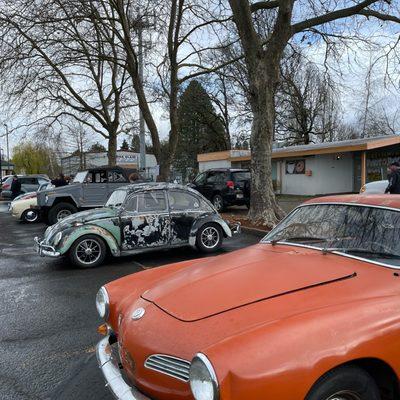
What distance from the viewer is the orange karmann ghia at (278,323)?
2182mm

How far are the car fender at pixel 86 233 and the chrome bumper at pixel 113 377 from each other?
4.73 metres

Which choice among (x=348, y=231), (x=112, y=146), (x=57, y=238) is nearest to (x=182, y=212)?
(x=57, y=238)

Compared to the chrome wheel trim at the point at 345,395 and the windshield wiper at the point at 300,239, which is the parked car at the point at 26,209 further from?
the chrome wheel trim at the point at 345,395

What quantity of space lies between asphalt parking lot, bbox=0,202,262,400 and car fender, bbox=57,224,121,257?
1.21 ft

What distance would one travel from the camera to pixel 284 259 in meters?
3.40

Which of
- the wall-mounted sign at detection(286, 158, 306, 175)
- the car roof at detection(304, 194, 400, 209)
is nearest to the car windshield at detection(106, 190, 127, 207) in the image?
the car roof at detection(304, 194, 400, 209)

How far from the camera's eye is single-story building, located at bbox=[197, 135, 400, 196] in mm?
26078

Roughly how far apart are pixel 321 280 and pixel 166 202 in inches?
233

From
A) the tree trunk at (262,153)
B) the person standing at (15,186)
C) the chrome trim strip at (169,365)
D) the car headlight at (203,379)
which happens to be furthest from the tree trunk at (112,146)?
the car headlight at (203,379)

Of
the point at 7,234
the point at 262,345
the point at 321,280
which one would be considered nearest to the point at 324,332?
the point at 262,345

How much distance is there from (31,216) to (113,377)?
47.2ft

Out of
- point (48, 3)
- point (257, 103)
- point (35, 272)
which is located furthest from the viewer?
point (48, 3)

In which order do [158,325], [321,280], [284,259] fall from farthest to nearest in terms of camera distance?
1. [284,259]
2. [321,280]
3. [158,325]

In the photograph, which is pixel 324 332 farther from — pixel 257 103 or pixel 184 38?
pixel 184 38
